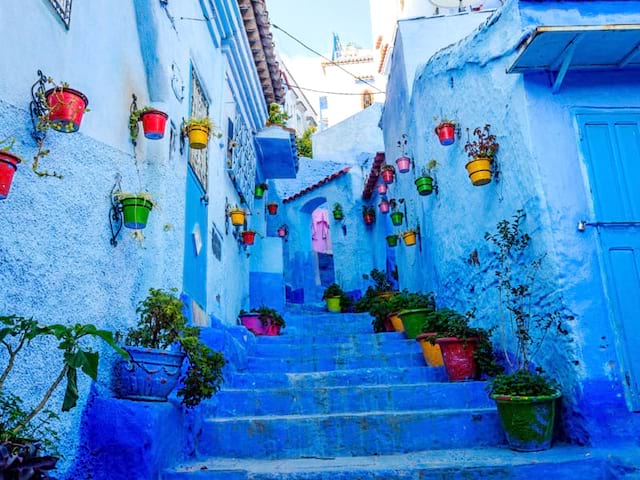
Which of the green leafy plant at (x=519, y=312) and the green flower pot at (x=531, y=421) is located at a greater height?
the green leafy plant at (x=519, y=312)

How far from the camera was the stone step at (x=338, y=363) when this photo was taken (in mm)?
6133

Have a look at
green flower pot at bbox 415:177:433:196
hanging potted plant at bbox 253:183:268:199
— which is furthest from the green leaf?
hanging potted plant at bbox 253:183:268:199

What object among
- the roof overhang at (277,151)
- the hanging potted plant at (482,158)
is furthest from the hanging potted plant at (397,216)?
the hanging potted plant at (482,158)

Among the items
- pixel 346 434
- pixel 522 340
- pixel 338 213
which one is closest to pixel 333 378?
pixel 346 434

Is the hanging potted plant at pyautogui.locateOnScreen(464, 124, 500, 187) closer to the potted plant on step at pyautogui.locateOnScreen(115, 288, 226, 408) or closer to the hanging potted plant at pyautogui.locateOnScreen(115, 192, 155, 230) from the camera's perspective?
the potted plant on step at pyautogui.locateOnScreen(115, 288, 226, 408)

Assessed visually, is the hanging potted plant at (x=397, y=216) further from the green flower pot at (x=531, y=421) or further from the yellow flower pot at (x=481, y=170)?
the green flower pot at (x=531, y=421)

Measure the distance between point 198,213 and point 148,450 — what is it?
3601mm

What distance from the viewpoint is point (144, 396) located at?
11.7ft

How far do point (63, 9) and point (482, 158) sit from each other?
3.93 metres

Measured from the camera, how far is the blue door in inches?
168

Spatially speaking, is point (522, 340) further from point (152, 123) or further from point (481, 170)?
point (152, 123)

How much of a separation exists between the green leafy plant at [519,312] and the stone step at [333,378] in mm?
878

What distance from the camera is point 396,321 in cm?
769

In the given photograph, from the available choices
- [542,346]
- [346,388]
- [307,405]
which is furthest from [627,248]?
[307,405]
